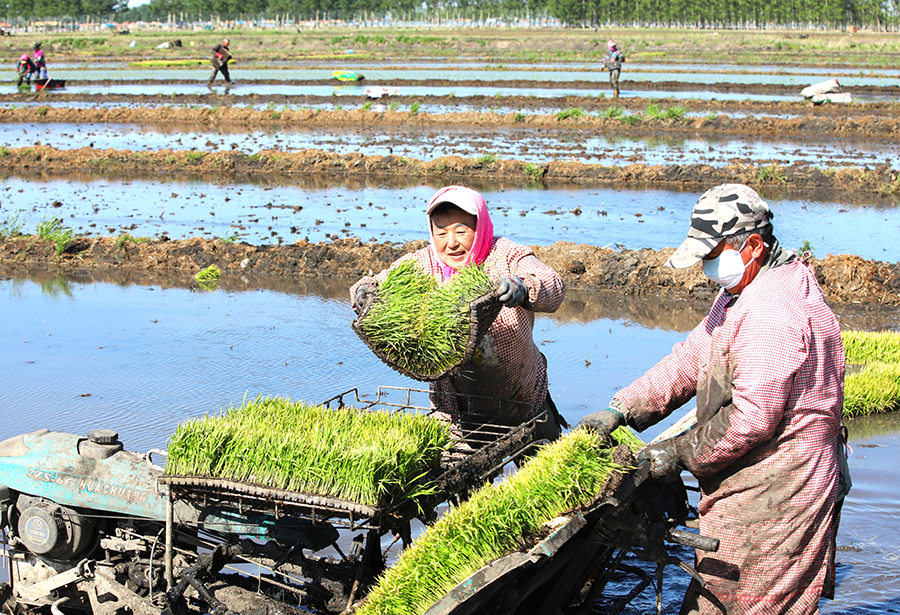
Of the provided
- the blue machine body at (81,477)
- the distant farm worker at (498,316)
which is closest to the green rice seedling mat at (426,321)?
the distant farm worker at (498,316)

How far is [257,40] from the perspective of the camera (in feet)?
264

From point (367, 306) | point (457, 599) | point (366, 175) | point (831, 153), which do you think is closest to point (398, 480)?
point (457, 599)

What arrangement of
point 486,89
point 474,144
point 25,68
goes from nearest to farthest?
point 474,144, point 25,68, point 486,89

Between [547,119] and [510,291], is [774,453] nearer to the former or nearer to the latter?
[510,291]

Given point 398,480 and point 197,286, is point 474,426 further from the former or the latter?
point 197,286

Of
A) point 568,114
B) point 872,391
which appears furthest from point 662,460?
point 568,114

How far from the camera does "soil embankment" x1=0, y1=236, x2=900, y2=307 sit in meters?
9.73

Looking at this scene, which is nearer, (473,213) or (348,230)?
(473,213)

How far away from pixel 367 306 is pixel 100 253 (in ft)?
28.9

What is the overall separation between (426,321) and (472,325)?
0.30 metres

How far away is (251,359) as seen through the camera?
7922 mm

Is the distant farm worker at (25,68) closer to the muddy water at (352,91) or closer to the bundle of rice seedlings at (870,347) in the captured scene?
the muddy water at (352,91)

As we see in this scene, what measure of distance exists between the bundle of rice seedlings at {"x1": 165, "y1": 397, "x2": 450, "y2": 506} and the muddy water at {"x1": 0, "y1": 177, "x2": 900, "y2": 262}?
28.3ft

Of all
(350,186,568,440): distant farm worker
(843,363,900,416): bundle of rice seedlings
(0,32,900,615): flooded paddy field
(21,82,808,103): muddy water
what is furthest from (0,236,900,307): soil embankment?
(21,82,808,103): muddy water
